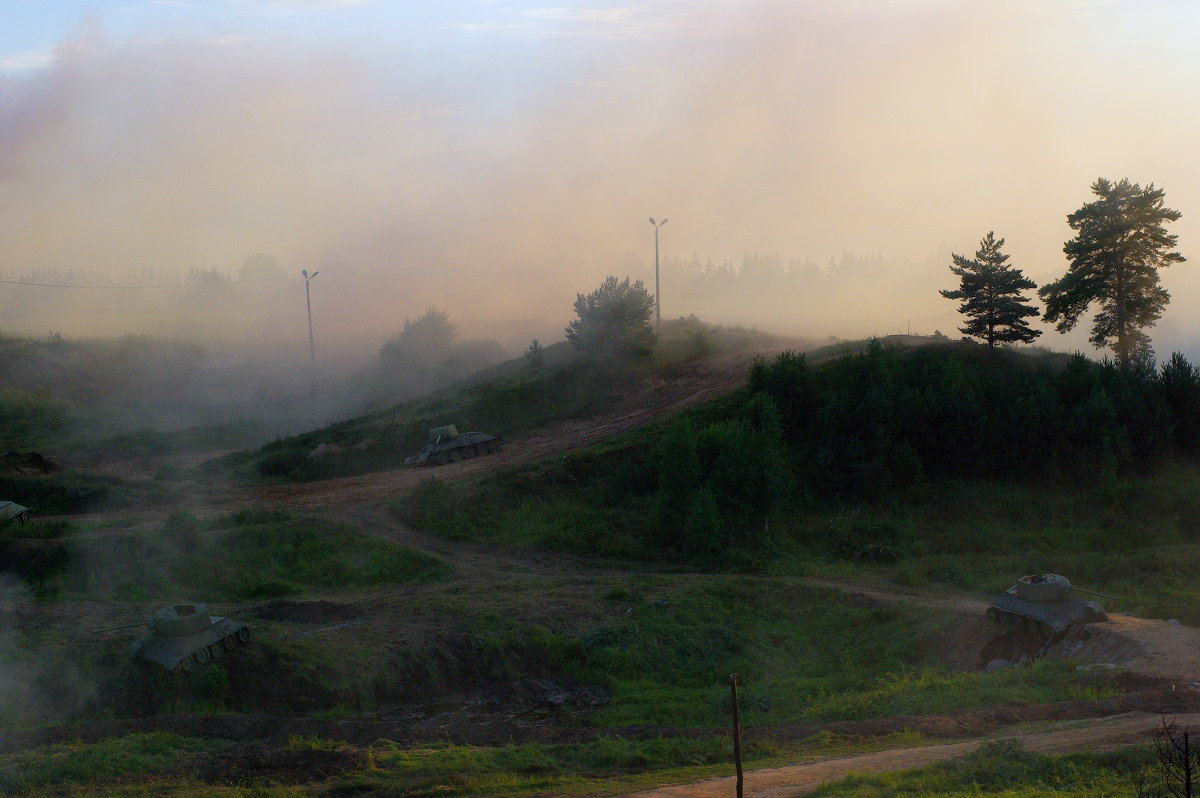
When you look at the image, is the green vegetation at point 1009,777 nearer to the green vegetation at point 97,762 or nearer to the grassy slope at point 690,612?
the grassy slope at point 690,612

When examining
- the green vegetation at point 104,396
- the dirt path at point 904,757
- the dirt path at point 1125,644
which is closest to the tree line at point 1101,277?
the dirt path at point 1125,644

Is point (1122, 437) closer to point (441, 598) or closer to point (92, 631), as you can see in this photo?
point (441, 598)

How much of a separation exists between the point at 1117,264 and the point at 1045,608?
28.8 m

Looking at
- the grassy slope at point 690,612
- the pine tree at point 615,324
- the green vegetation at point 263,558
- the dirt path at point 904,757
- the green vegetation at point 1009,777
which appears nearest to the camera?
the green vegetation at point 1009,777

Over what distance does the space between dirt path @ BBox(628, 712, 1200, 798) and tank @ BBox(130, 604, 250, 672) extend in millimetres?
11692

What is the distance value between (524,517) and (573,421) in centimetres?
1256

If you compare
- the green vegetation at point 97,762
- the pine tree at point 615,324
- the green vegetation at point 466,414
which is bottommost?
the green vegetation at point 97,762

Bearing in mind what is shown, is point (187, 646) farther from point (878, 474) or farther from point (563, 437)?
point (878, 474)

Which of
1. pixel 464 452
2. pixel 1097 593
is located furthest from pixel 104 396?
pixel 1097 593

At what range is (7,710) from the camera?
61.6 feet

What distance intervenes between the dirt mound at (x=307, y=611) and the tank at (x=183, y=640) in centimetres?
375

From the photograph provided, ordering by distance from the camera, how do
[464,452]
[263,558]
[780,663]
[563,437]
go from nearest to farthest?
[780,663]
[263,558]
[464,452]
[563,437]

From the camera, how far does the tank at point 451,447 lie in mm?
43844

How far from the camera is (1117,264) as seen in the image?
4534cm
